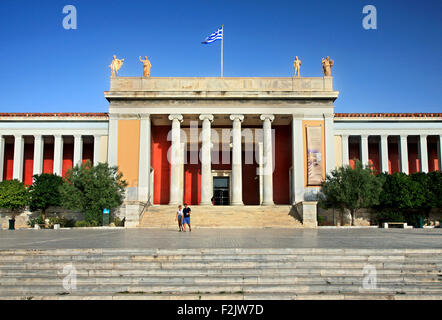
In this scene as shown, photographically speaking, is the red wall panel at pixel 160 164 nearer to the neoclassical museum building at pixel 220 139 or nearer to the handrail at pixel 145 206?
the neoclassical museum building at pixel 220 139

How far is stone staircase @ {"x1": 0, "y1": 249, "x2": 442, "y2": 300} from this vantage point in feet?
27.0

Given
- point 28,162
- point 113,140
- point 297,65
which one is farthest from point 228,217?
point 28,162

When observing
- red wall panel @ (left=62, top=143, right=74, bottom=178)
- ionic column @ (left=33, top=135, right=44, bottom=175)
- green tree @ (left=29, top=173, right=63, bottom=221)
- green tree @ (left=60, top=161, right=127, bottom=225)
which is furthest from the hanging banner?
ionic column @ (left=33, top=135, right=44, bottom=175)

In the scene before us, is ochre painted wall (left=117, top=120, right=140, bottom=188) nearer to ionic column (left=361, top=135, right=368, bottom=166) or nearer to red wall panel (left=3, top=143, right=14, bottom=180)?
red wall panel (left=3, top=143, right=14, bottom=180)

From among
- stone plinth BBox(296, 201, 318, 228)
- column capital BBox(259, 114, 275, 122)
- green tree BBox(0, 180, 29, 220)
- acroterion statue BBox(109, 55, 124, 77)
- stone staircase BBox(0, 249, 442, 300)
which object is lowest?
stone staircase BBox(0, 249, 442, 300)

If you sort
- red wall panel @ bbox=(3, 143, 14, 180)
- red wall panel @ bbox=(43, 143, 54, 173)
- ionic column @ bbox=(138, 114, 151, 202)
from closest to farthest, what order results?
1. ionic column @ bbox=(138, 114, 151, 202)
2. red wall panel @ bbox=(43, 143, 54, 173)
3. red wall panel @ bbox=(3, 143, 14, 180)

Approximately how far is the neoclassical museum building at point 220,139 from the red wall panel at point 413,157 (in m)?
0.10

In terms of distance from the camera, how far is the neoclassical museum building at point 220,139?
3362 cm

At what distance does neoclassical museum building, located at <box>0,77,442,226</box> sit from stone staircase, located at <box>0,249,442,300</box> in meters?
19.8

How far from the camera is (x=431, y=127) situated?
3750 centimetres

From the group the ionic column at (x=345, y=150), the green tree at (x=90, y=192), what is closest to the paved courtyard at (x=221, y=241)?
the green tree at (x=90, y=192)

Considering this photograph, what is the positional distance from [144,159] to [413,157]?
25528 mm

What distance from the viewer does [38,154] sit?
36969mm
